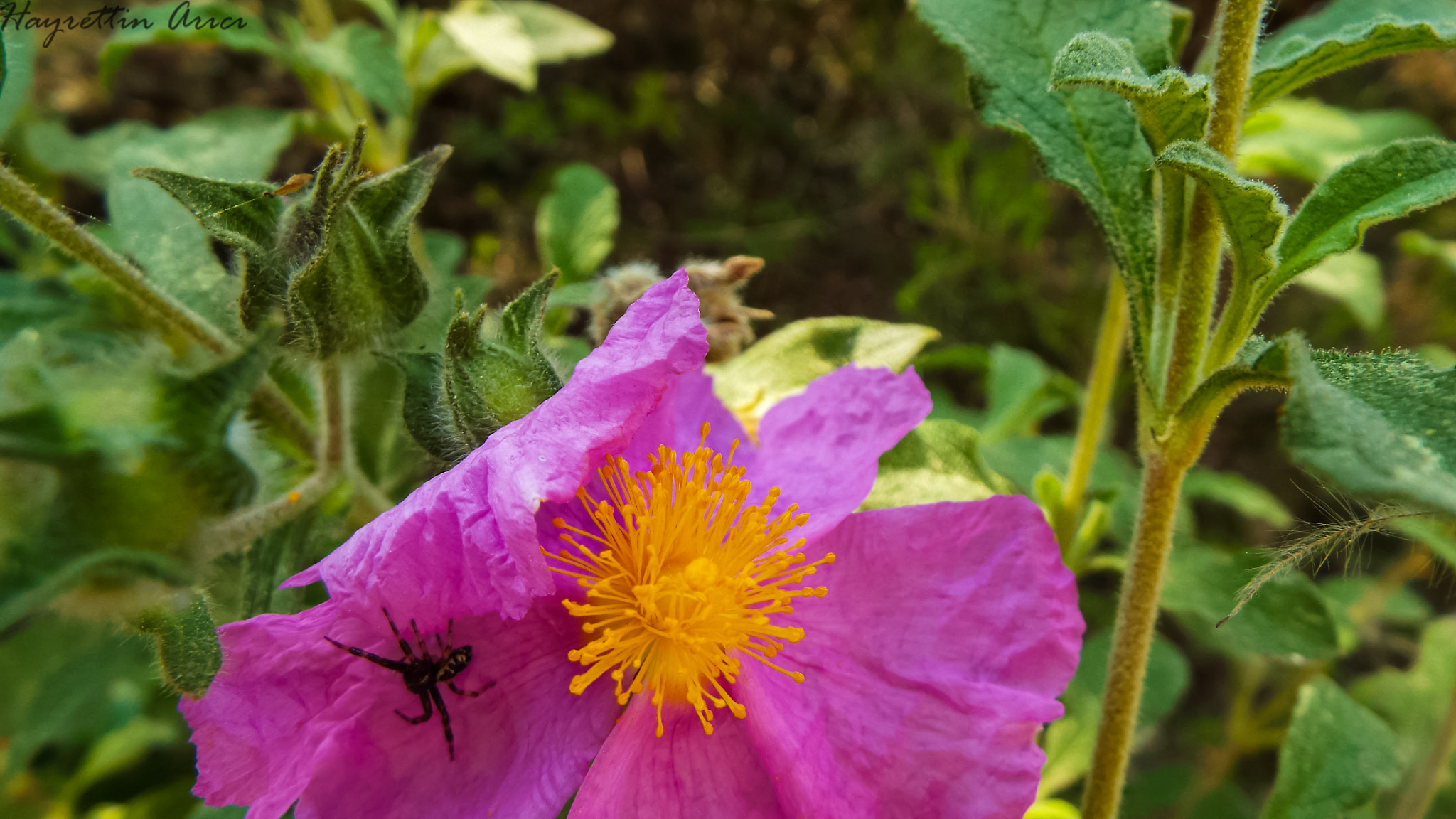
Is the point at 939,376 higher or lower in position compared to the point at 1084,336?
lower

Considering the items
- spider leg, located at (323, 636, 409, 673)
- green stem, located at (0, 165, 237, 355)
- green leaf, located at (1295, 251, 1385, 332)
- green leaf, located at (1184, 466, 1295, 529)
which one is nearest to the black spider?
spider leg, located at (323, 636, 409, 673)

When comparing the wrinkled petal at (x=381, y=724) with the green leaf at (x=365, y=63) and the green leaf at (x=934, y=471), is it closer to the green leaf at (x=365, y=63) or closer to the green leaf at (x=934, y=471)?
the green leaf at (x=934, y=471)

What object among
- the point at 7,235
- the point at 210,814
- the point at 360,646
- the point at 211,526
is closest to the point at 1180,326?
the point at 360,646

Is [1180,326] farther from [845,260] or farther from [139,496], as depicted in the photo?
[845,260]

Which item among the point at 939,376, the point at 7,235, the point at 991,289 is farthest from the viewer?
the point at 939,376

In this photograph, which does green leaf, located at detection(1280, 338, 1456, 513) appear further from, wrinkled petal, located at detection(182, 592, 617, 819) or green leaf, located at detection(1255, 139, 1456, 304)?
wrinkled petal, located at detection(182, 592, 617, 819)

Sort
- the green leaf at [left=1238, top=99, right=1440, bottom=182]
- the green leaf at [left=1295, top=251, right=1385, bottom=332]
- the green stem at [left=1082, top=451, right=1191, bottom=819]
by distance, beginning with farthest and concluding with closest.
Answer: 1. the green leaf at [left=1295, top=251, right=1385, bottom=332]
2. the green leaf at [left=1238, top=99, right=1440, bottom=182]
3. the green stem at [left=1082, top=451, right=1191, bottom=819]

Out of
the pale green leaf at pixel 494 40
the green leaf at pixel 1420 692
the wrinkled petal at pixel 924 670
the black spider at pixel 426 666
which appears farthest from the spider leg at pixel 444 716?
the green leaf at pixel 1420 692
